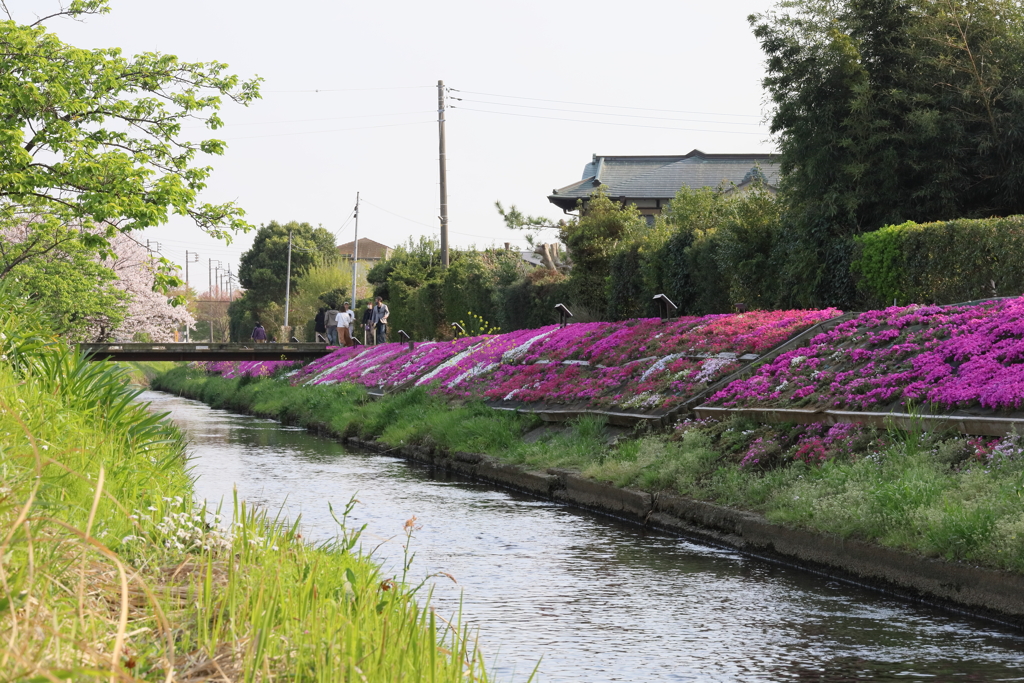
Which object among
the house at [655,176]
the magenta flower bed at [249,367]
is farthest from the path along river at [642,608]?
the house at [655,176]

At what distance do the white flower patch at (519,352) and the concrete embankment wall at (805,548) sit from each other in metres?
8.03

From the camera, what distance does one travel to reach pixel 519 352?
75.9 feet

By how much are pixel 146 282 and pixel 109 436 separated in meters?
51.5

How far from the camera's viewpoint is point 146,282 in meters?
56.6

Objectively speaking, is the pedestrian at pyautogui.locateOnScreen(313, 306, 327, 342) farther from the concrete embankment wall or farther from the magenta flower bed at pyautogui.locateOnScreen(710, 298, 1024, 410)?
the magenta flower bed at pyautogui.locateOnScreen(710, 298, 1024, 410)

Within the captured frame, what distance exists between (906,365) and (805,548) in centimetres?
376

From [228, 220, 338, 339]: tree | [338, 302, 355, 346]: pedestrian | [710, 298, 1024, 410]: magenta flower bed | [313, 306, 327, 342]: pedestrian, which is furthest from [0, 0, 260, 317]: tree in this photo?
[228, 220, 338, 339]: tree

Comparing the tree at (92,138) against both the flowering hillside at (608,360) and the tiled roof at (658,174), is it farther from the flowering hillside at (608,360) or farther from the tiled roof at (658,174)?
the tiled roof at (658,174)

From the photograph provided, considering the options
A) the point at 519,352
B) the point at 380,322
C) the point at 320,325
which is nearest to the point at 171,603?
the point at 519,352

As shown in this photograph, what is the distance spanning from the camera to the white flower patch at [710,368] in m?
15.1

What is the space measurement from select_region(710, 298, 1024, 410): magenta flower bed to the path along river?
265 centimetres

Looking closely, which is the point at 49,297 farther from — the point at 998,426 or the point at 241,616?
the point at 241,616

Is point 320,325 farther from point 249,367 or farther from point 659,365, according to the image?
point 659,365

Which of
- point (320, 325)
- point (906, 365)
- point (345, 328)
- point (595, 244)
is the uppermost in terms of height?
point (595, 244)
